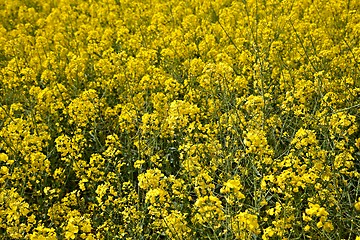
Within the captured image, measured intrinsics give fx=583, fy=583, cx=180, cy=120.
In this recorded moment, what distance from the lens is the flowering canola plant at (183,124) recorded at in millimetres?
3102

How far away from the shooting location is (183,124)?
3684 mm

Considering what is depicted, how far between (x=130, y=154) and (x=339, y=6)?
303 centimetres

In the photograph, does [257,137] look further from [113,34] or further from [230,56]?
[113,34]

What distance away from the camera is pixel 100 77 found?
5.71 m

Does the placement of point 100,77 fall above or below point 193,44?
below

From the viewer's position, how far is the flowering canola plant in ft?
10.2

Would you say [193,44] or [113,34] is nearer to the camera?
[193,44]

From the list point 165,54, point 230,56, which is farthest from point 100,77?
point 230,56

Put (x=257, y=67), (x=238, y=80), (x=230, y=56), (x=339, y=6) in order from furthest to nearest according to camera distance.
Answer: (x=339, y=6) → (x=230, y=56) → (x=238, y=80) → (x=257, y=67)

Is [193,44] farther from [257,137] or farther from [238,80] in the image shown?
[257,137]

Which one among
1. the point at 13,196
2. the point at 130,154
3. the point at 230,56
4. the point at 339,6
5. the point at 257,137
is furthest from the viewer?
the point at 339,6

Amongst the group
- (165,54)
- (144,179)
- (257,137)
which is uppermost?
(257,137)

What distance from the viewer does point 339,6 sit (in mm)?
6090

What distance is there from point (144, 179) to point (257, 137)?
2.05 ft
